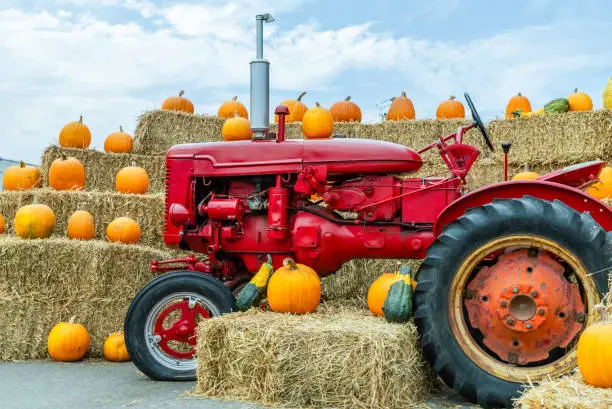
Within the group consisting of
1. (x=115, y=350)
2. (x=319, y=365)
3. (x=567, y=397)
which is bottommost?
(x=115, y=350)

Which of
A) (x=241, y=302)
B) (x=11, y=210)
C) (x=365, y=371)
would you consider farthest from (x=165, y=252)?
(x=365, y=371)

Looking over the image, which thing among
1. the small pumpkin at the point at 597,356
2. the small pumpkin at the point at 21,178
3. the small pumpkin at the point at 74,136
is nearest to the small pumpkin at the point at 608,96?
the small pumpkin at the point at 597,356

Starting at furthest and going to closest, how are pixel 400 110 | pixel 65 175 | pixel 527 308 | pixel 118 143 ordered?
1. pixel 400 110
2. pixel 118 143
3. pixel 65 175
4. pixel 527 308

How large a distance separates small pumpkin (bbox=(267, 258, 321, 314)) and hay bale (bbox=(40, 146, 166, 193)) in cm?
425

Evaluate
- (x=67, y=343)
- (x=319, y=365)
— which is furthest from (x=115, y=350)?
(x=319, y=365)

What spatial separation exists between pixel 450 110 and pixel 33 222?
5.08 metres

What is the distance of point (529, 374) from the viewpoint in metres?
3.47

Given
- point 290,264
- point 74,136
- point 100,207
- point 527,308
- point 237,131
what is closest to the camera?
point 527,308

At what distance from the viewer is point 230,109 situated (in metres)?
9.27

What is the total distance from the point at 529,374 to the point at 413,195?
1389mm

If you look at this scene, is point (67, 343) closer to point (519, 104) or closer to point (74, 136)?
point (74, 136)

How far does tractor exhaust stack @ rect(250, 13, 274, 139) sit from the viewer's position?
192 inches

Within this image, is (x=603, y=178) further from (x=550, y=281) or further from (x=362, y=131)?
(x=550, y=281)

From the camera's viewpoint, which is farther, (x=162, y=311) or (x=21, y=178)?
(x=21, y=178)
